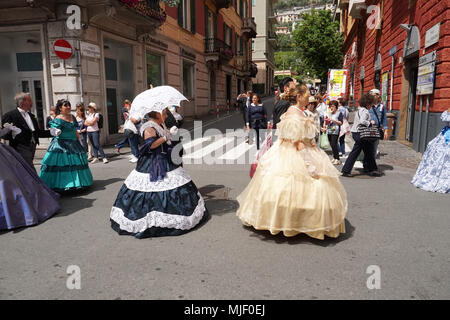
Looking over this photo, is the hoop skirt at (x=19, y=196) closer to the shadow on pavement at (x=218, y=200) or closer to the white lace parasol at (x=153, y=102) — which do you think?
the white lace parasol at (x=153, y=102)

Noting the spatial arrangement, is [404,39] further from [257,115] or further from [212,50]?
[212,50]

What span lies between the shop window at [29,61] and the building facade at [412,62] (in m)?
12.2

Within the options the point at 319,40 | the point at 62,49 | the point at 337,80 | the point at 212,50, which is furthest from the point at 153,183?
the point at 319,40

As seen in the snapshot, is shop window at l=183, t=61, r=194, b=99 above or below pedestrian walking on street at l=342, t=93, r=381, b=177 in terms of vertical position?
above

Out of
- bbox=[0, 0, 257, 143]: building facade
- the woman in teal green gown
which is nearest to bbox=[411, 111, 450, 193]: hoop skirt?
the woman in teal green gown

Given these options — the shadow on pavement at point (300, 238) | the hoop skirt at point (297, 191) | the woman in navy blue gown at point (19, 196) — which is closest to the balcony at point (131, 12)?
the woman in navy blue gown at point (19, 196)

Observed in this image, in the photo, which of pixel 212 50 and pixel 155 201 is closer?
pixel 155 201

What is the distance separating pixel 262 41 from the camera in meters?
53.0

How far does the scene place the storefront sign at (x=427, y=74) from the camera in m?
8.73

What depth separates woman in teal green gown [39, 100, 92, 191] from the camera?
5.88 metres

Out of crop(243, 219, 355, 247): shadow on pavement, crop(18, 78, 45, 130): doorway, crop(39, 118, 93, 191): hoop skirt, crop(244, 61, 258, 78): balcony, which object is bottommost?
crop(243, 219, 355, 247): shadow on pavement

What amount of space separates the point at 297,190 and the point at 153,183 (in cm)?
173

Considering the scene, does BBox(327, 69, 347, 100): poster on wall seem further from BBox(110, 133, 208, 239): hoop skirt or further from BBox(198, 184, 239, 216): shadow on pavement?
BBox(110, 133, 208, 239): hoop skirt

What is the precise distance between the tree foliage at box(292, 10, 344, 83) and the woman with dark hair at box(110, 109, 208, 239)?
97.6ft
